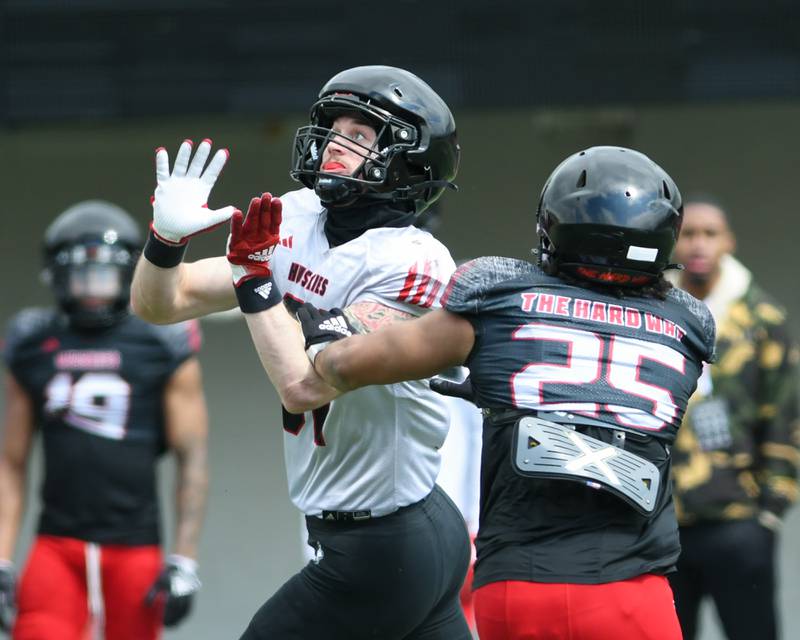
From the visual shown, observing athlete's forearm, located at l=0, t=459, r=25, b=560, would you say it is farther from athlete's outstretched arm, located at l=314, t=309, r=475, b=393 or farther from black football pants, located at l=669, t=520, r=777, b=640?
athlete's outstretched arm, located at l=314, t=309, r=475, b=393

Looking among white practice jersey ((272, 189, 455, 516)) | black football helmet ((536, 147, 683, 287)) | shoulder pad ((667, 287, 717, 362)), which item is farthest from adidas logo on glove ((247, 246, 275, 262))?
shoulder pad ((667, 287, 717, 362))

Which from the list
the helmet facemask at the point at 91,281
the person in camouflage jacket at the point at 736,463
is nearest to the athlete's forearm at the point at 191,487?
the helmet facemask at the point at 91,281

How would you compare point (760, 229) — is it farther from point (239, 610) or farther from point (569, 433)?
point (569, 433)

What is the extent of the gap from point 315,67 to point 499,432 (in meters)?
3.09

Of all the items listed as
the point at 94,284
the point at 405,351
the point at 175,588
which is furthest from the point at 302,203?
the point at 175,588

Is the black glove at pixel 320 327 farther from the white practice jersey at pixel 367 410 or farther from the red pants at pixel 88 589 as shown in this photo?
the red pants at pixel 88 589

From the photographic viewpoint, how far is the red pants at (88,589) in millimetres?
5059

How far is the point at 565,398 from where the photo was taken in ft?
9.91

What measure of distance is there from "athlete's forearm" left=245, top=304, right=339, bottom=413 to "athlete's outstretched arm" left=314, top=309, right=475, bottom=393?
12cm

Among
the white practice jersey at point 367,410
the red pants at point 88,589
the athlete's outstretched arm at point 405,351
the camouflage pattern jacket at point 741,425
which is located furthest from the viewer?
the camouflage pattern jacket at point 741,425

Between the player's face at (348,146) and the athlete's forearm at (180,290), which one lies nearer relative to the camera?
the player's face at (348,146)

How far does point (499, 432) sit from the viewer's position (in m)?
3.10

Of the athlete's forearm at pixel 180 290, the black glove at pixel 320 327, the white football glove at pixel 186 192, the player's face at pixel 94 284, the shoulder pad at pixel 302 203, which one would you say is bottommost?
the player's face at pixel 94 284

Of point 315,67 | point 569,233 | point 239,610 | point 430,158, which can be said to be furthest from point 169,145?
point 569,233
